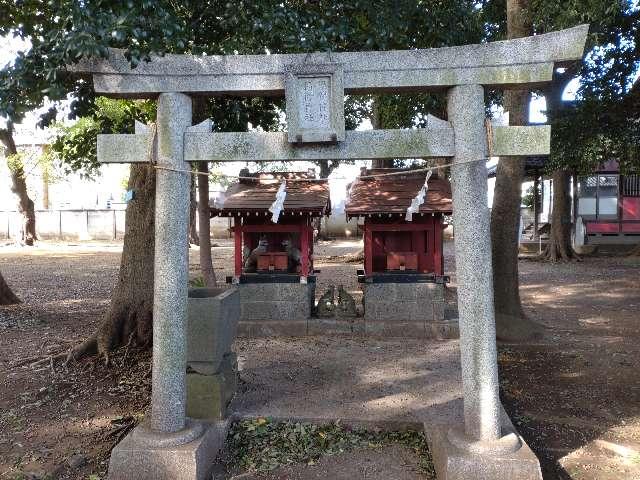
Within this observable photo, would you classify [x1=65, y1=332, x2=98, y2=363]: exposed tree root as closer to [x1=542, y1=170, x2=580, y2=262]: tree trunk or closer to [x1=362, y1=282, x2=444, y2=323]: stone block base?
[x1=362, y1=282, x2=444, y2=323]: stone block base

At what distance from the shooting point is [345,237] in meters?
36.8

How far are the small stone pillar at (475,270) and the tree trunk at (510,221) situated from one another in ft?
17.2

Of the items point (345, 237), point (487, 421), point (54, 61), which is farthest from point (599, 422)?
point (345, 237)

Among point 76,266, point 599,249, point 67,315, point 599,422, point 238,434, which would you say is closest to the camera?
point 238,434

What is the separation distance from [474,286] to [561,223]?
1810cm

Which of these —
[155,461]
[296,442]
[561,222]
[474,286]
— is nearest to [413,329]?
[296,442]

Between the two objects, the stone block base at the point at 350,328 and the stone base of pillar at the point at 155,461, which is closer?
the stone base of pillar at the point at 155,461

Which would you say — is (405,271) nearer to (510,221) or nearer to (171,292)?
(510,221)

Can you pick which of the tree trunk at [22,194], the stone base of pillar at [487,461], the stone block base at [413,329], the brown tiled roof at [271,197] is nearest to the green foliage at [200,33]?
the brown tiled roof at [271,197]

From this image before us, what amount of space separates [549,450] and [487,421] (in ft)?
4.86

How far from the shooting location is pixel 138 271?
26.0 feet

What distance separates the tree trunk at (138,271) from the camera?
7793 mm

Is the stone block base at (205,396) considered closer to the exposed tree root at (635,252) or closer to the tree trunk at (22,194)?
the exposed tree root at (635,252)

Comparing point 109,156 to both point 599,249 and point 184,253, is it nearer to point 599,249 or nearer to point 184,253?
point 184,253
